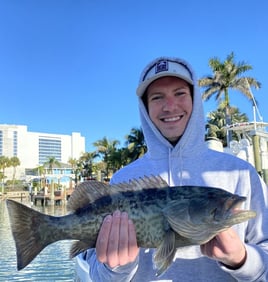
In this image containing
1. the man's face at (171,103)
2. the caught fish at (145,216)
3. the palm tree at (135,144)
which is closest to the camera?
the caught fish at (145,216)

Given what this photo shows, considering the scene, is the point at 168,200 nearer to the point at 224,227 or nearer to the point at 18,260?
the point at 224,227

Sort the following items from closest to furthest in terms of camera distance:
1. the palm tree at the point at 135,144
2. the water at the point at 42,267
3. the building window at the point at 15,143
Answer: the water at the point at 42,267 < the palm tree at the point at 135,144 < the building window at the point at 15,143

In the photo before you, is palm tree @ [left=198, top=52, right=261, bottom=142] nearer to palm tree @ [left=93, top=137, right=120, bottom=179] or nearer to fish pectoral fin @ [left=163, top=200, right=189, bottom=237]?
palm tree @ [left=93, top=137, right=120, bottom=179]

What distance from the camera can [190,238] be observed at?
1886 mm

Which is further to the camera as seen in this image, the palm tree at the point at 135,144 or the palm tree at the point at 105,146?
the palm tree at the point at 105,146

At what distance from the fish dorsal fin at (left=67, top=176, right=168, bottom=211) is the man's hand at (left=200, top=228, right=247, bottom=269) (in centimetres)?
46

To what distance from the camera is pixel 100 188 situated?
88.3 inches

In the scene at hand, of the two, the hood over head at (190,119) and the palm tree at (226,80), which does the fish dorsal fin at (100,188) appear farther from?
the palm tree at (226,80)

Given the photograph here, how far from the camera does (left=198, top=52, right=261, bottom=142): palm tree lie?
3409 centimetres

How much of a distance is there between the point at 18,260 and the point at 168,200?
3.20 ft

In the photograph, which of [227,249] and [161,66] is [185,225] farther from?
[161,66]

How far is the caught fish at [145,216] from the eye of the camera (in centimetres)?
188

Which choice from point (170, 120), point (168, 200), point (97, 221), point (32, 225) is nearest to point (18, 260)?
point (32, 225)

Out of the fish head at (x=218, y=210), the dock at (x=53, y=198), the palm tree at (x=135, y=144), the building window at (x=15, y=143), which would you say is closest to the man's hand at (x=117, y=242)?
the fish head at (x=218, y=210)
